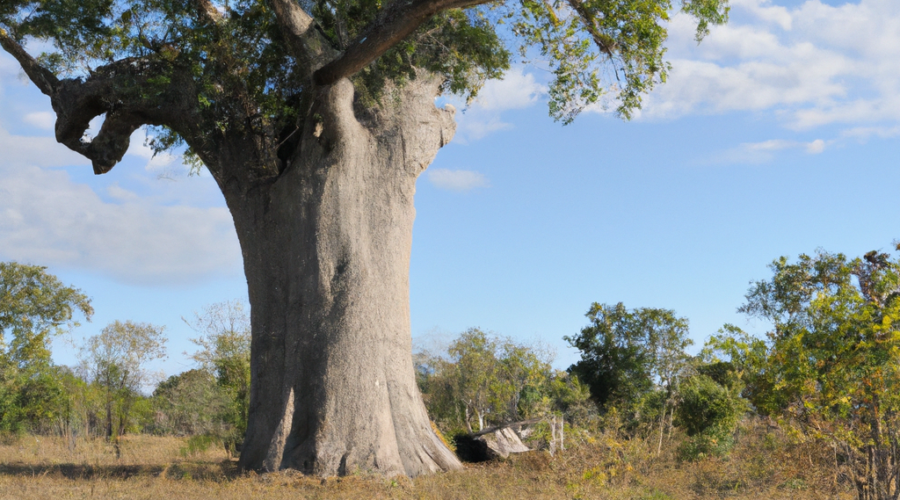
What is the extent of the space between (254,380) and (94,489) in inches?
96.2

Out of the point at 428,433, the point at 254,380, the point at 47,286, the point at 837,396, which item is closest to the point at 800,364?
the point at 837,396

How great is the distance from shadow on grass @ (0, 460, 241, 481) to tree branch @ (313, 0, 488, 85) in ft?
17.7

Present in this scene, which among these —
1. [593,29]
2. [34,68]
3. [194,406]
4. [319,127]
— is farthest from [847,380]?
[194,406]

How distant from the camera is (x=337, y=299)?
9.03 metres

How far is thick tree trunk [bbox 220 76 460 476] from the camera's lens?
8.48 m

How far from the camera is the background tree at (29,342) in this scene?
20672 millimetres

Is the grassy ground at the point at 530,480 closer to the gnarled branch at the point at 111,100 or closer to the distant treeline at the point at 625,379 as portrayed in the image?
the distant treeline at the point at 625,379

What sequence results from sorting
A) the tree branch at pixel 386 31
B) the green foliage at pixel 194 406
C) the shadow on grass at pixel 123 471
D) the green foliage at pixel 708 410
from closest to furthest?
the tree branch at pixel 386 31
the shadow on grass at pixel 123 471
the green foliage at pixel 708 410
the green foliage at pixel 194 406

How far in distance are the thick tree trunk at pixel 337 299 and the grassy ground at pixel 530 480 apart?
51 centimetres

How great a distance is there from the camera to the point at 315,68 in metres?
9.37

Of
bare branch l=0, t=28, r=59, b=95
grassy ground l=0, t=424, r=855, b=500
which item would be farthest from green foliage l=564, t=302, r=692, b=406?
bare branch l=0, t=28, r=59, b=95

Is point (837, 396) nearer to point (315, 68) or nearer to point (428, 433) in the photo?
point (428, 433)

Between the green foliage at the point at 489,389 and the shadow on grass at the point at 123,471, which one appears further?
the green foliage at the point at 489,389

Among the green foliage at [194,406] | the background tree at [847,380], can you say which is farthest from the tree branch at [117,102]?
the background tree at [847,380]
